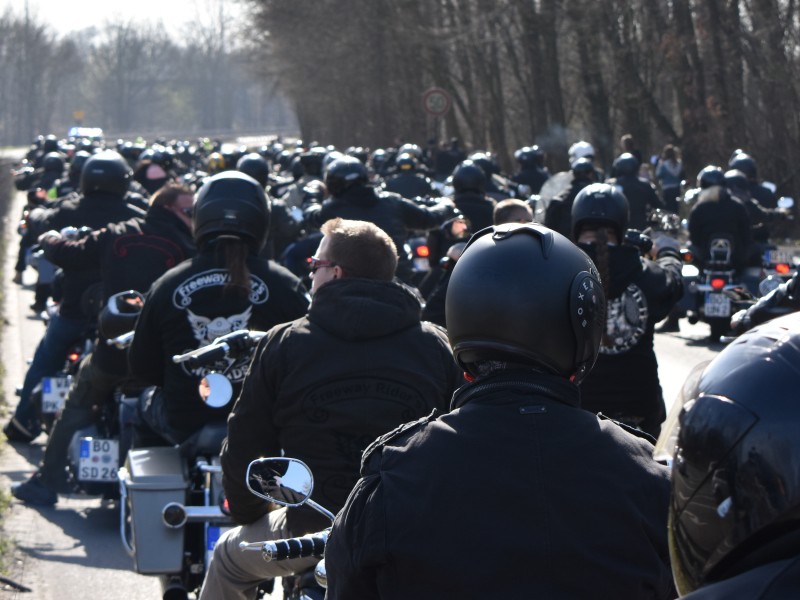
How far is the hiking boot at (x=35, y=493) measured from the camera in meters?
8.72

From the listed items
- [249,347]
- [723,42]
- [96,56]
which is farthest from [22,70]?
[249,347]

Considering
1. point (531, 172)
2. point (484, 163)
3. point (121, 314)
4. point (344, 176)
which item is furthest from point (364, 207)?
point (531, 172)

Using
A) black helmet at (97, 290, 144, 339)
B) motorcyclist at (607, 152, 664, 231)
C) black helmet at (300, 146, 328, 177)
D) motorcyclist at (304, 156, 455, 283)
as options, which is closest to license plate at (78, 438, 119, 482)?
black helmet at (97, 290, 144, 339)

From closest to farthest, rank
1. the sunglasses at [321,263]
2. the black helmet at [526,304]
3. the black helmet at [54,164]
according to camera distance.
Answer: the black helmet at [526,304], the sunglasses at [321,263], the black helmet at [54,164]

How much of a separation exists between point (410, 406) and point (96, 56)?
14626 cm

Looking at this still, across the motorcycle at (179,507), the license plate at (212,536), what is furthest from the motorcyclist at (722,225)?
the license plate at (212,536)

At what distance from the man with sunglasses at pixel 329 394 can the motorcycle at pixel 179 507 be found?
65 cm

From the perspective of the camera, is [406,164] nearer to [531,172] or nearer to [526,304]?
[531,172]

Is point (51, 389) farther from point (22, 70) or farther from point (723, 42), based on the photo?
point (22, 70)

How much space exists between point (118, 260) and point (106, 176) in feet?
8.20

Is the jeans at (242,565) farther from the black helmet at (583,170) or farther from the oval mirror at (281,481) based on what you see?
the black helmet at (583,170)

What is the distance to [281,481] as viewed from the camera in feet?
10.9

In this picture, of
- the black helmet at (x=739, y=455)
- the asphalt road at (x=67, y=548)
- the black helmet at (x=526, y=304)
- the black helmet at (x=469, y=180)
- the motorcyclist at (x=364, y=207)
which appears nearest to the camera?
the black helmet at (x=739, y=455)

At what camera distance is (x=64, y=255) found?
8.48 m
